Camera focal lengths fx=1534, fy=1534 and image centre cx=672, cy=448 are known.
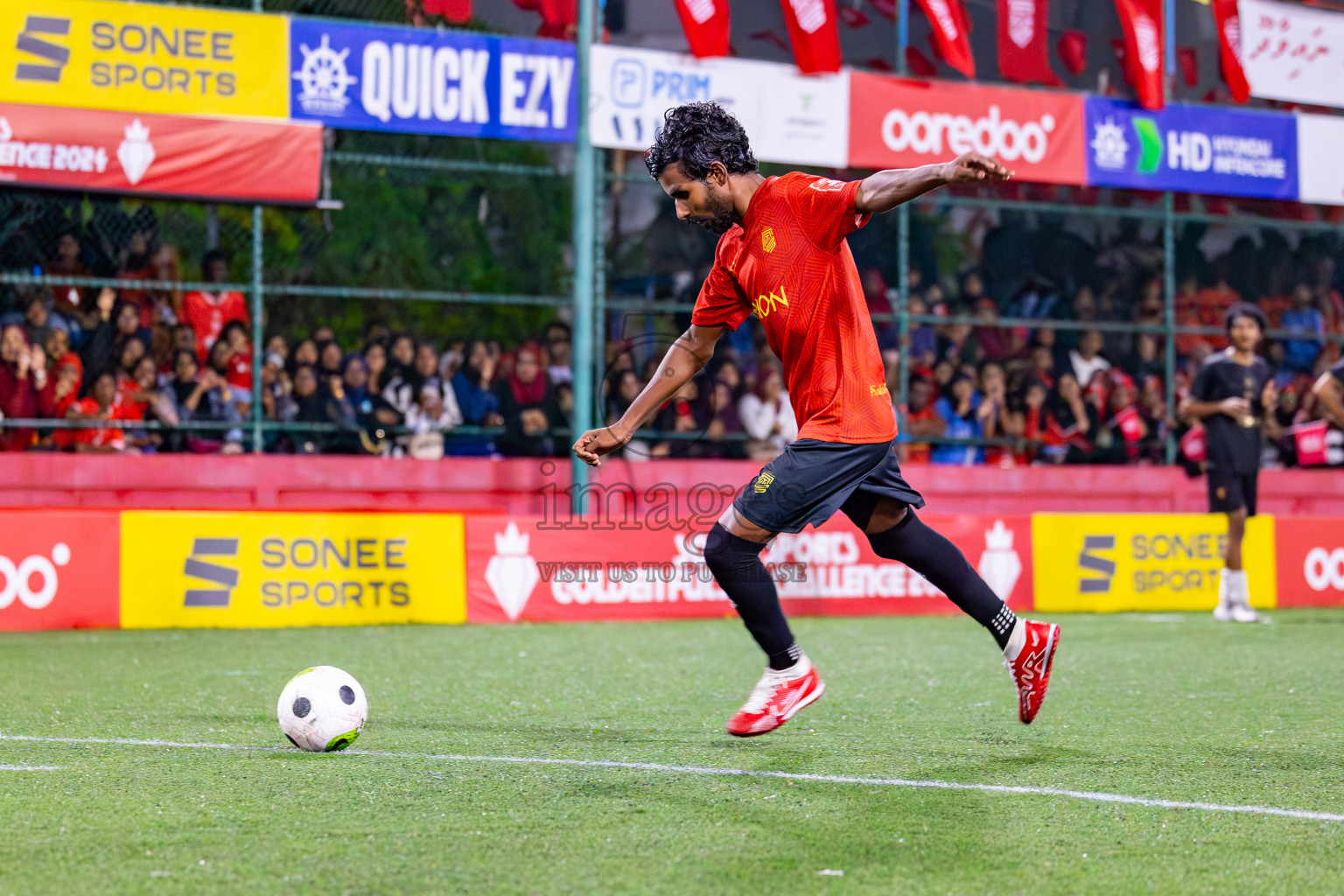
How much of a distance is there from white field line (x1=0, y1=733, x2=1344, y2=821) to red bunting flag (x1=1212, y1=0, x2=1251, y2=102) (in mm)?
14278

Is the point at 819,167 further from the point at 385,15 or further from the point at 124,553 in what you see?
the point at 124,553

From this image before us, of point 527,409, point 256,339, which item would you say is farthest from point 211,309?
point 527,409

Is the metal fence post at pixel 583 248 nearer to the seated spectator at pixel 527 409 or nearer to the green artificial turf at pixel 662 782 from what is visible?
the seated spectator at pixel 527 409

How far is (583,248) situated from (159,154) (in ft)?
12.4

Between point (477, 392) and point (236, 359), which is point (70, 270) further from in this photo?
point (477, 392)

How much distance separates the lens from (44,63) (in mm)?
12984

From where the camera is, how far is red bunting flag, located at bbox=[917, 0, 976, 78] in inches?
627

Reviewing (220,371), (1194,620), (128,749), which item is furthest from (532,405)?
(128,749)

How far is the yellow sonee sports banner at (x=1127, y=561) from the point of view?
1295 cm

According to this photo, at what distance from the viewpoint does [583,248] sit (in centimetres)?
1413

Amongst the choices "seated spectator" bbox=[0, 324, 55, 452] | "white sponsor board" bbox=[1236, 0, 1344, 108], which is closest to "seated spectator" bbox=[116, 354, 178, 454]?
"seated spectator" bbox=[0, 324, 55, 452]

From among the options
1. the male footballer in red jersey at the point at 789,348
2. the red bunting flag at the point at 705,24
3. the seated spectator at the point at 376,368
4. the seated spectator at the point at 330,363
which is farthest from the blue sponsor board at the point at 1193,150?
the male footballer in red jersey at the point at 789,348

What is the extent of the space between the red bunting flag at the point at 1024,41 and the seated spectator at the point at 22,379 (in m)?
10.0

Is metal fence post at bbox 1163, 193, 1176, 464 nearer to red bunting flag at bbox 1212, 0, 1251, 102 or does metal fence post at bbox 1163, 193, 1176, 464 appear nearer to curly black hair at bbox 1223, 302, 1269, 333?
red bunting flag at bbox 1212, 0, 1251, 102
